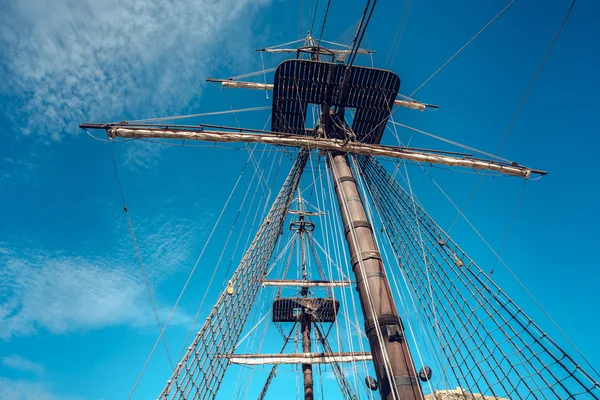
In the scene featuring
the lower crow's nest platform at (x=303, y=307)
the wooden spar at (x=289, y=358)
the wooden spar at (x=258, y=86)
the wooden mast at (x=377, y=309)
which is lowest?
the wooden mast at (x=377, y=309)

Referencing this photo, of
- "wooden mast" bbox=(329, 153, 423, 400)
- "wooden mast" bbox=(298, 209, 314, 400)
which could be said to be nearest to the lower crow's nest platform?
"wooden mast" bbox=(298, 209, 314, 400)

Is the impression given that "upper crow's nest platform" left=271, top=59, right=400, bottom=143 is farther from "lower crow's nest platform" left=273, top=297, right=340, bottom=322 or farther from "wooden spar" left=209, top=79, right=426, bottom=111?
"lower crow's nest platform" left=273, top=297, right=340, bottom=322

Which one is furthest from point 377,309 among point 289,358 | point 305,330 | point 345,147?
point 305,330

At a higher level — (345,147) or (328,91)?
(328,91)

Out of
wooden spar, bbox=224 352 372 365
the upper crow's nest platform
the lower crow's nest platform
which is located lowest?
wooden spar, bbox=224 352 372 365

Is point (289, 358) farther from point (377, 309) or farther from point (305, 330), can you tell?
point (377, 309)

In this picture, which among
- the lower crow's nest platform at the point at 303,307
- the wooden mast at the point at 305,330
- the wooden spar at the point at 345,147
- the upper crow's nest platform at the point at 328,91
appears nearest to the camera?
the wooden spar at the point at 345,147

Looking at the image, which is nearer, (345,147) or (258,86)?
(345,147)

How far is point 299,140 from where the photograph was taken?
8531 mm

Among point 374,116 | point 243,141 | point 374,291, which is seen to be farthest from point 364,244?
point 374,116

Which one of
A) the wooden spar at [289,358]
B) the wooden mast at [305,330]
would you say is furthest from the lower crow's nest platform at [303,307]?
the wooden spar at [289,358]

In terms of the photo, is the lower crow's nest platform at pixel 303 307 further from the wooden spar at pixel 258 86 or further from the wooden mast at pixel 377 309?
the wooden mast at pixel 377 309

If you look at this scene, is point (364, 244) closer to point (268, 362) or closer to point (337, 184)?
point (337, 184)

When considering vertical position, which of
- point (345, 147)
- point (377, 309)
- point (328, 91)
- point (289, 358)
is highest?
point (328, 91)
